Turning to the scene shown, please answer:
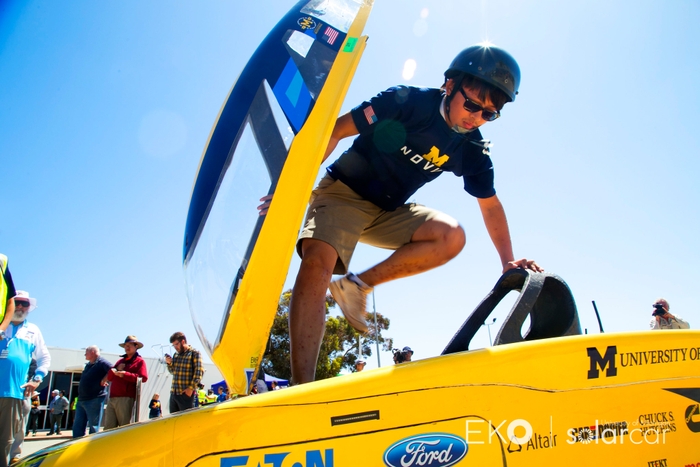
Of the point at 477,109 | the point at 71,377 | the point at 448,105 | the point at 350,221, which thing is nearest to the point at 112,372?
the point at 350,221

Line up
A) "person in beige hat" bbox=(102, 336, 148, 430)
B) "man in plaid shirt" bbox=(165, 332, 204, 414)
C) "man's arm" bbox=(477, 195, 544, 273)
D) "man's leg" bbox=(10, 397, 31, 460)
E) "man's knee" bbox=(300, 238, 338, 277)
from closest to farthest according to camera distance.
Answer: "man's knee" bbox=(300, 238, 338, 277) → "man's arm" bbox=(477, 195, 544, 273) → "man's leg" bbox=(10, 397, 31, 460) → "person in beige hat" bbox=(102, 336, 148, 430) → "man in plaid shirt" bbox=(165, 332, 204, 414)

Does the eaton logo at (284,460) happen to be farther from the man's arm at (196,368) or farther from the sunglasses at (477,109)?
the man's arm at (196,368)

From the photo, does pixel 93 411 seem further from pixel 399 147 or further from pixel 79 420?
pixel 399 147

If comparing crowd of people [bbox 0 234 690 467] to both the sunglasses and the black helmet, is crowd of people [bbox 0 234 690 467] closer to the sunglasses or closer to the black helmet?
the sunglasses

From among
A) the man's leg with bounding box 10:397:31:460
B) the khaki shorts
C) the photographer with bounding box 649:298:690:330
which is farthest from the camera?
the photographer with bounding box 649:298:690:330

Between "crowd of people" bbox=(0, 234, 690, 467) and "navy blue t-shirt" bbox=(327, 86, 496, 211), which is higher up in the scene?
"navy blue t-shirt" bbox=(327, 86, 496, 211)

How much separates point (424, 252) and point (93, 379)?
19.8ft

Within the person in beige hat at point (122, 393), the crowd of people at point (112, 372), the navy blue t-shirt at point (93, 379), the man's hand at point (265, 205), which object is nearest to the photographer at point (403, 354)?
the crowd of people at point (112, 372)

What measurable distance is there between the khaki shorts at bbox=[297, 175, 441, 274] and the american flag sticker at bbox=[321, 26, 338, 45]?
30.5 inches

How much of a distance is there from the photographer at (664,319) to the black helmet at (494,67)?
4.85 m

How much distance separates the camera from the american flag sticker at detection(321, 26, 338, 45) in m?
1.80

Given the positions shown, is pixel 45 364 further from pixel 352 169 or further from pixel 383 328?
pixel 383 328

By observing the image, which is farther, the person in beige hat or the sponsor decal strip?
the person in beige hat

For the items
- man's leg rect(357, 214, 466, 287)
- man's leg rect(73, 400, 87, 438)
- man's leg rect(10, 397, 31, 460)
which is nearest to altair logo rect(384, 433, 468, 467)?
man's leg rect(357, 214, 466, 287)
